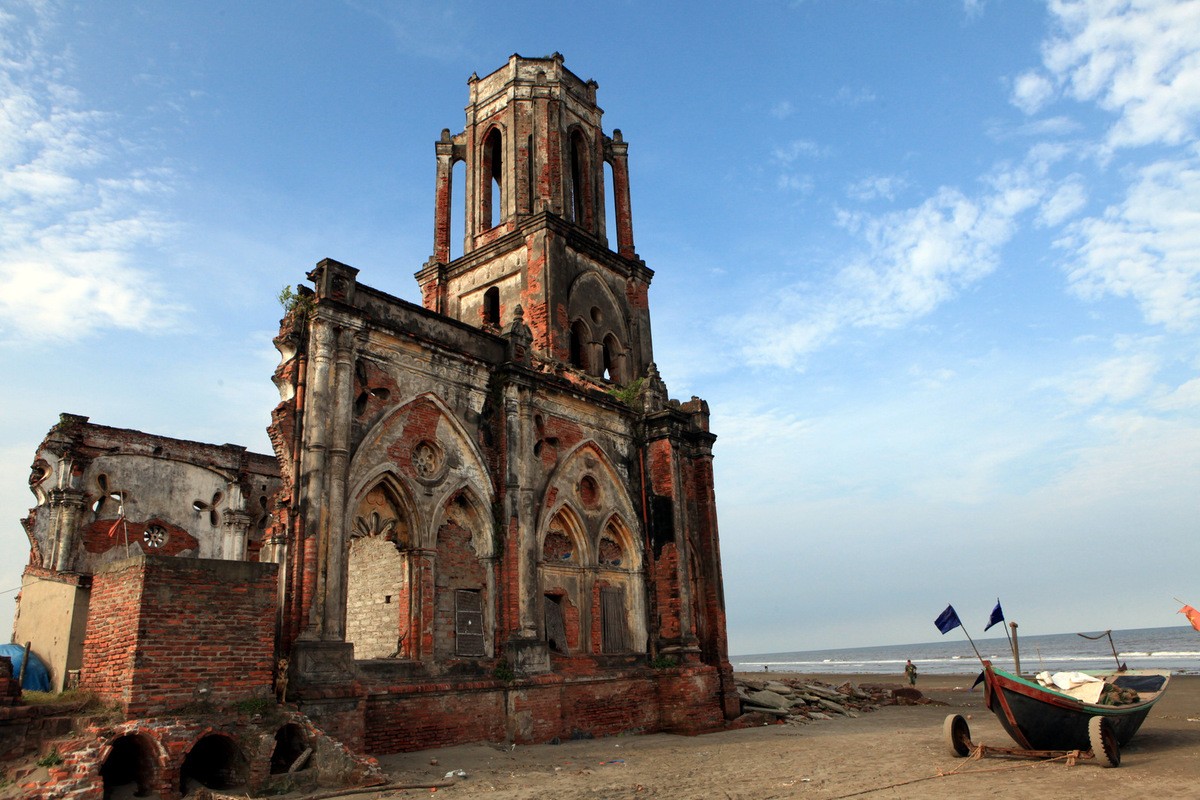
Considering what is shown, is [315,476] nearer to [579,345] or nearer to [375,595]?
[375,595]

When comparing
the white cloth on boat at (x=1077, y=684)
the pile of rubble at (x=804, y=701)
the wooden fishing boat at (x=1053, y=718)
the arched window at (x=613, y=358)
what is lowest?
the pile of rubble at (x=804, y=701)

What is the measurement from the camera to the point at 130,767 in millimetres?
8969

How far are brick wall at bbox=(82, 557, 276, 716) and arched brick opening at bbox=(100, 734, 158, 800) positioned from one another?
332mm

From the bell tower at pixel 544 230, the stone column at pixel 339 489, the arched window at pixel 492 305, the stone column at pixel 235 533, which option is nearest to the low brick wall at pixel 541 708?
the stone column at pixel 339 489

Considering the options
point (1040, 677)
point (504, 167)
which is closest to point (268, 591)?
point (1040, 677)

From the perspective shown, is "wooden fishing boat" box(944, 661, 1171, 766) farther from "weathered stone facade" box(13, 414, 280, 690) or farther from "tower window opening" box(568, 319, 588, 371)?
"weathered stone facade" box(13, 414, 280, 690)

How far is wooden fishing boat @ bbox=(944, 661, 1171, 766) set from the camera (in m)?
10.9

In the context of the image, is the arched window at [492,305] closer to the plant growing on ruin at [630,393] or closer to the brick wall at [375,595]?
the plant growing on ruin at [630,393]

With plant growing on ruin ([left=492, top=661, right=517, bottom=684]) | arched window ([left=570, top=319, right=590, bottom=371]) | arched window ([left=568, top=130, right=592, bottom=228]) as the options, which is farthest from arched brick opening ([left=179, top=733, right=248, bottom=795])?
arched window ([left=568, top=130, right=592, bottom=228])

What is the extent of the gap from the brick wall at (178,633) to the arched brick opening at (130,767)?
0.33 meters

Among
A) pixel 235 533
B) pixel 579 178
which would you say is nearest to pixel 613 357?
pixel 579 178

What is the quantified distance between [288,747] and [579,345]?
1383 centimetres

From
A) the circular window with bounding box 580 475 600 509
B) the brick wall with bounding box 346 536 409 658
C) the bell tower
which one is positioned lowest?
the brick wall with bounding box 346 536 409 658

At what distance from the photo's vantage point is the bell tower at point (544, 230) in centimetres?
2148
